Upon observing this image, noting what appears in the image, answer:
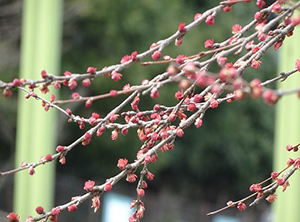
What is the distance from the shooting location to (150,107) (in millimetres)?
4098

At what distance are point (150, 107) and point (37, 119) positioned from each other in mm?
2414

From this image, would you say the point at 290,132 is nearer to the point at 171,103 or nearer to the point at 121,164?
the point at 121,164

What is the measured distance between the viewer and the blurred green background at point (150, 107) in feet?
12.7

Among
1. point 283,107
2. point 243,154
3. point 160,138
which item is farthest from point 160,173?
point 160,138

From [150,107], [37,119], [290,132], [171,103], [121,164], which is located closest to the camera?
[121,164]

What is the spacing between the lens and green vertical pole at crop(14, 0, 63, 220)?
1667 millimetres

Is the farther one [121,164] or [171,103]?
[171,103]

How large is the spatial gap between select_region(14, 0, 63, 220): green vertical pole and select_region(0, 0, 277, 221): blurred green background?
1.78 m

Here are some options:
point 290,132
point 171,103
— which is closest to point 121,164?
point 290,132

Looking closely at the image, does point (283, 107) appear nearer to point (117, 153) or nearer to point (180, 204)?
point (117, 153)

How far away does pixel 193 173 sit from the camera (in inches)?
225

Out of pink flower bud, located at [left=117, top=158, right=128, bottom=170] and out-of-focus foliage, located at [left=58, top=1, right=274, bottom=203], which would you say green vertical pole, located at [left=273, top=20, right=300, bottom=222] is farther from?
out-of-focus foliage, located at [left=58, top=1, right=274, bottom=203]

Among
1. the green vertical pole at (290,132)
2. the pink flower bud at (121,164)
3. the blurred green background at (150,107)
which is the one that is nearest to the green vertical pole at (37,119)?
the green vertical pole at (290,132)

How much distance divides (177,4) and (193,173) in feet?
7.30
